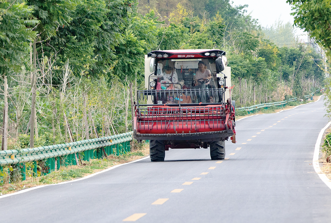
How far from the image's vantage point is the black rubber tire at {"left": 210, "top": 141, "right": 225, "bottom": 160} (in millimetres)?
17891

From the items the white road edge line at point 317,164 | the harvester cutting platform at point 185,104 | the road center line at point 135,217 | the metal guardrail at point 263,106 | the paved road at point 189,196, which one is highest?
the harvester cutting platform at point 185,104

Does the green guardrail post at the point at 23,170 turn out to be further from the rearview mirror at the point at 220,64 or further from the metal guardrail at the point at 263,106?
the metal guardrail at the point at 263,106

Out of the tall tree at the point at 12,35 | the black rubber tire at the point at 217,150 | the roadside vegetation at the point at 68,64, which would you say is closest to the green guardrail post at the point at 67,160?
the roadside vegetation at the point at 68,64

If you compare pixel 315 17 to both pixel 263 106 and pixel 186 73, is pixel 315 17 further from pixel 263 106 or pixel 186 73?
pixel 263 106

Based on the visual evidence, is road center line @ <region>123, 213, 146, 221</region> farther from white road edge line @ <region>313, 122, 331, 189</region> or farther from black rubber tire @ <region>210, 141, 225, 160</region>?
black rubber tire @ <region>210, 141, 225, 160</region>

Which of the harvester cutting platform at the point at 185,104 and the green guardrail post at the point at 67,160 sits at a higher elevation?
the harvester cutting platform at the point at 185,104

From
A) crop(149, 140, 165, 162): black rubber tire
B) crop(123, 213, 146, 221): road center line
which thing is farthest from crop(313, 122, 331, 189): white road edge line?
crop(123, 213, 146, 221): road center line

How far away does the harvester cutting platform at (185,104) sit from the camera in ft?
54.3

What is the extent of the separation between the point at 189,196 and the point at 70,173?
5.59 m

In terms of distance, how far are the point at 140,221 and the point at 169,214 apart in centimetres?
65

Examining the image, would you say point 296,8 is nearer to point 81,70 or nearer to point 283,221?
point 81,70

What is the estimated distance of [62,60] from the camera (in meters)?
17.2

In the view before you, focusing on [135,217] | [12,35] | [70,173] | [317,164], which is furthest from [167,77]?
[135,217]

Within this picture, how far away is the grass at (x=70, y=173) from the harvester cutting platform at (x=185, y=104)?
1.62 meters
